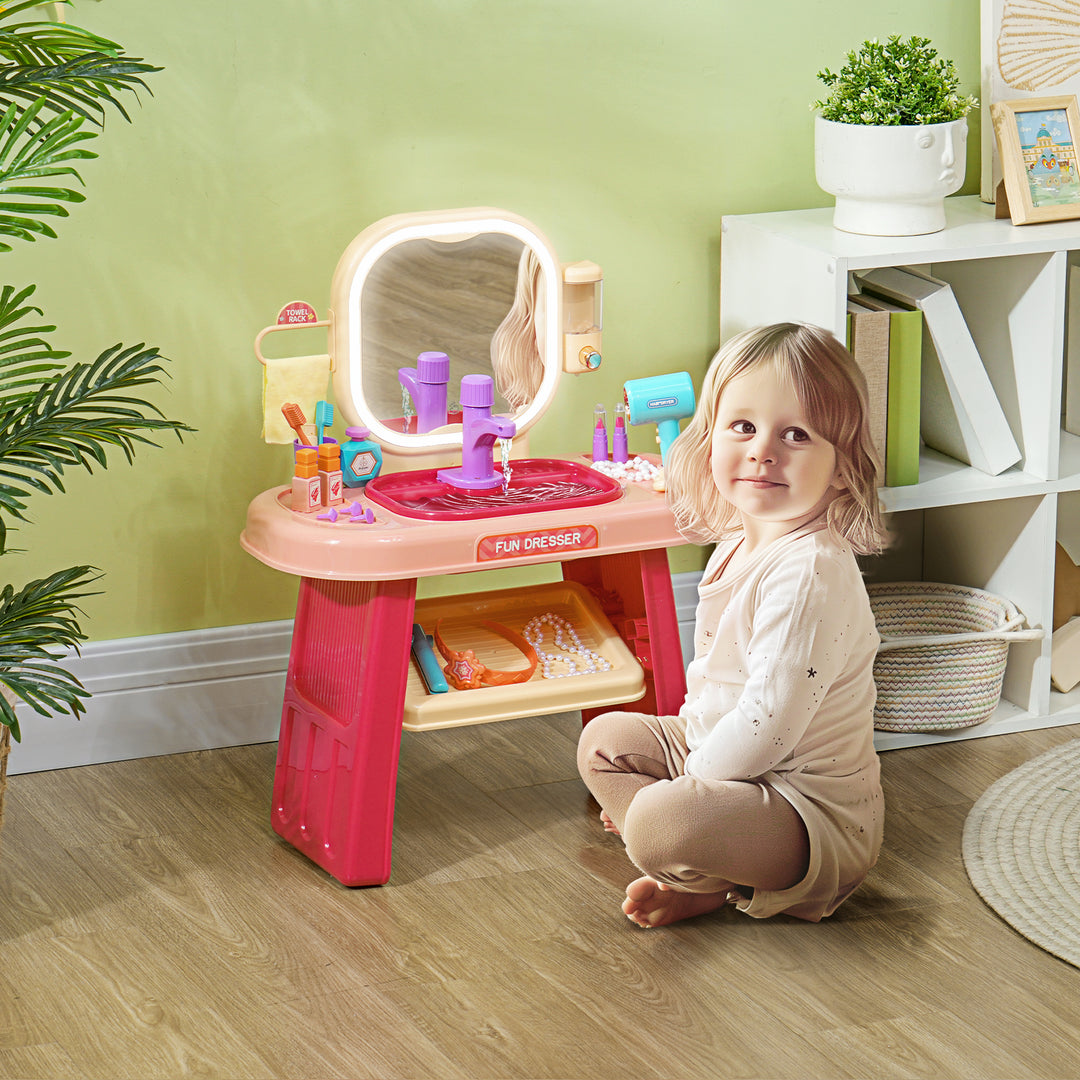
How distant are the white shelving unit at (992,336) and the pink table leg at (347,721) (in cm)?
75

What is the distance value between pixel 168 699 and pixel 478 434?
67 cm

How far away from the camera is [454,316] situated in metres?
2.07

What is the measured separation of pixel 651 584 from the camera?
203 cm

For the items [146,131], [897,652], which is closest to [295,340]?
[146,131]

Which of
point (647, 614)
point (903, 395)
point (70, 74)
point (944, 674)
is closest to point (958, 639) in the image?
point (944, 674)

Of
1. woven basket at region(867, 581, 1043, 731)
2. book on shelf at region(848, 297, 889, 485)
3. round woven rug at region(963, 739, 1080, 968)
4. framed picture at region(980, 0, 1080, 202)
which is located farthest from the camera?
framed picture at region(980, 0, 1080, 202)

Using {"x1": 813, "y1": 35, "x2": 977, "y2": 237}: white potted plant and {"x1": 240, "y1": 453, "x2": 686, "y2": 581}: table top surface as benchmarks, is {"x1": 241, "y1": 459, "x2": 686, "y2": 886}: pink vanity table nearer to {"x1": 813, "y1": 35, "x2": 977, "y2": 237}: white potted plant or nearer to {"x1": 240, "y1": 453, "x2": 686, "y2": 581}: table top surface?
{"x1": 240, "y1": 453, "x2": 686, "y2": 581}: table top surface

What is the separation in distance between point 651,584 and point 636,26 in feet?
2.75

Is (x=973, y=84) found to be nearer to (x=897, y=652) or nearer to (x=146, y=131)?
(x=897, y=652)

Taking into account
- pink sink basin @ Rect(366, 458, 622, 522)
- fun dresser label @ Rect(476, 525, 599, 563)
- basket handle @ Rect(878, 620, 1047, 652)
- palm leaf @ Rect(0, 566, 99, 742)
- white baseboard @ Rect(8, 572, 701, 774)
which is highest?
pink sink basin @ Rect(366, 458, 622, 522)

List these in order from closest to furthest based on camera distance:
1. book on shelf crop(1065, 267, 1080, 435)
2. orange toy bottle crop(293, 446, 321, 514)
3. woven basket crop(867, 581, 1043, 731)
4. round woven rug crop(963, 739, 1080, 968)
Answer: round woven rug crop(963, 739, 1080, 968)
orange toy bottle crop(293, 446, 321, 514)
woven basket crop(867, 581, 1043, 731)
book on shelf crop(1065, 267, 1080, 435)

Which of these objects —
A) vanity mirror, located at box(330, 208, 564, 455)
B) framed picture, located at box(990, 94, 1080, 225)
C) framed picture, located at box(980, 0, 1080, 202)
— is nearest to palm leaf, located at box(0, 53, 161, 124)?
vanity mirror, located at box(330, 208, 564, 455)

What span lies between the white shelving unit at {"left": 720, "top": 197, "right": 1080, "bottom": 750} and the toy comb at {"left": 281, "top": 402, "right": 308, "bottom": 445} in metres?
0.71

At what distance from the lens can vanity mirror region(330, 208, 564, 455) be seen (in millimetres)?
2010
